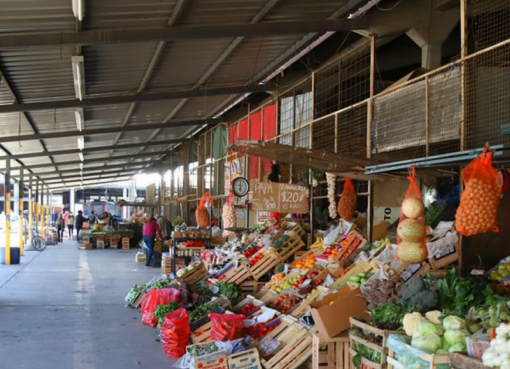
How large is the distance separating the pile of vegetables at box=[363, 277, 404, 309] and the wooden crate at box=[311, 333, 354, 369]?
442 millimetres

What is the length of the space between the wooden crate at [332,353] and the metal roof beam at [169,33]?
408 cm

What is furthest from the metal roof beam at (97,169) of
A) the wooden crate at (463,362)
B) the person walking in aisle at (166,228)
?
the wooden crate at (463,362)

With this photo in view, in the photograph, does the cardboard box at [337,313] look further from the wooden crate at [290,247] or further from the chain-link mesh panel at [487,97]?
the wooden crate at [290,247]

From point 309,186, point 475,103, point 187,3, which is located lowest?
point 309,186

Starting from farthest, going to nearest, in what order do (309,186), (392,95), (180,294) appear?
1. (309,186)
2. (180,294)
3. (392,95)

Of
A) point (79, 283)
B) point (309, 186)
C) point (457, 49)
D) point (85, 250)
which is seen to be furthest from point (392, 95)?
point (85, 250)

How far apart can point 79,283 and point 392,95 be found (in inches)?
373

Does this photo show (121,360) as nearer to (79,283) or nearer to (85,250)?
(79,283)

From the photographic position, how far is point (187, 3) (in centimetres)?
641

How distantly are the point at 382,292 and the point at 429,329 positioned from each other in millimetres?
1233

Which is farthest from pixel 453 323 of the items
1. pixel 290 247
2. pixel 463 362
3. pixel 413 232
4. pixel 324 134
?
pixel 324 134

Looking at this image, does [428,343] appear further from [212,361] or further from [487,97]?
[487,97]

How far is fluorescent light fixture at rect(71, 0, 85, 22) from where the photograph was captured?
221 inches

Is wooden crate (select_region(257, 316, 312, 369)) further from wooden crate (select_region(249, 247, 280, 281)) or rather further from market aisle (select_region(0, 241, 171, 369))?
wooden crate (select_region(249, 247, 280, 281))
